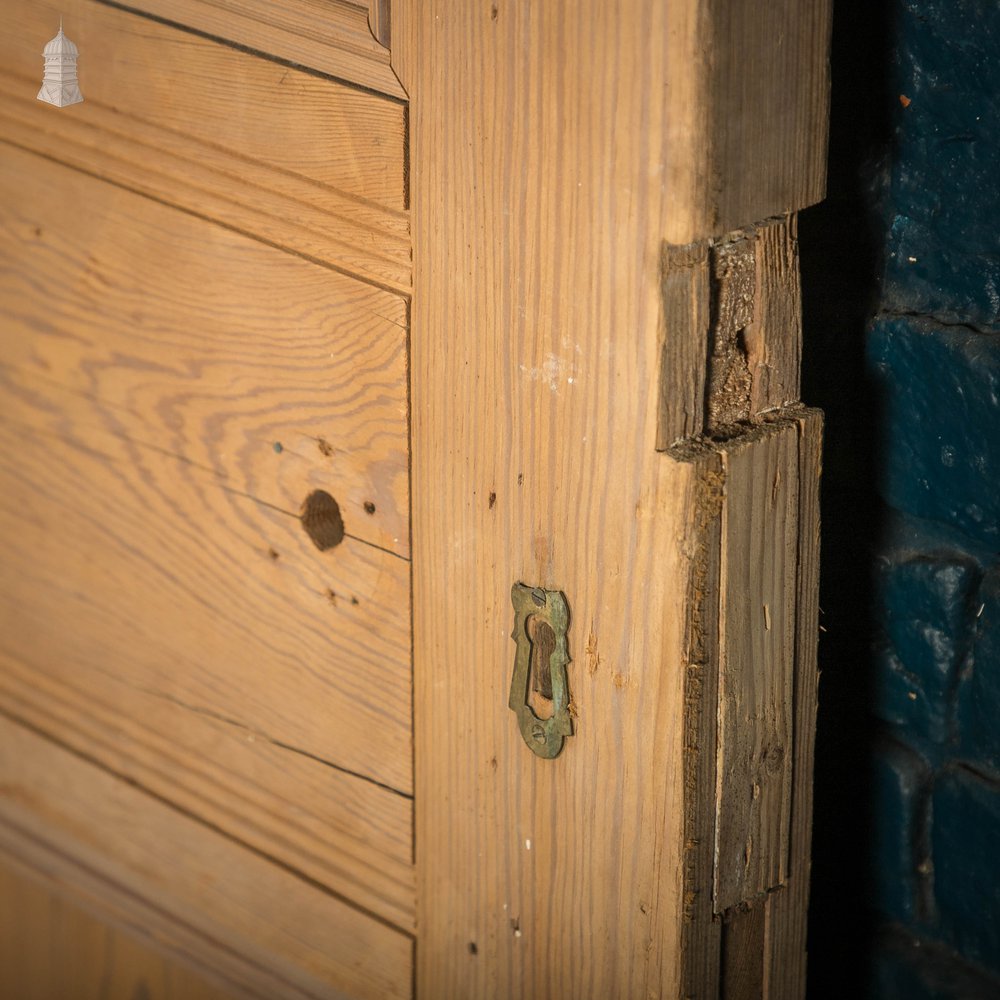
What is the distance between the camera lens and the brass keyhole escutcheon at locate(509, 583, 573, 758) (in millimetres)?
1009

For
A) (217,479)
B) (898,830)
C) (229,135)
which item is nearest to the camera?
(229,135)

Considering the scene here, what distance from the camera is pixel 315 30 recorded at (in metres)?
1.04

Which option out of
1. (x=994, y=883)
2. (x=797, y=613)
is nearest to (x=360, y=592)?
(x=797, y=613)

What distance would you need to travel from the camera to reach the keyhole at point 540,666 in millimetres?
1023

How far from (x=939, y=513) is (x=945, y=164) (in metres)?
0.30

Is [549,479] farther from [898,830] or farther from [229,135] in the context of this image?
[898,830]

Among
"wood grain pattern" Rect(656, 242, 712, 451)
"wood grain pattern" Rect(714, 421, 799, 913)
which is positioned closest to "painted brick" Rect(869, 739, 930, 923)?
"wood grain pattern" Rect(714, 421, 799, 913)

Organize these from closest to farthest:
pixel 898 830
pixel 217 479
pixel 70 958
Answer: pixel 217 479 < pixel 898 830 < pixel 70 958

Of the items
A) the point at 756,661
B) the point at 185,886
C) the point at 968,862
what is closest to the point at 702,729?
the point at 756,661

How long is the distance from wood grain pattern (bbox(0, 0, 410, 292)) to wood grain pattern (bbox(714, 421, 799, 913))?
30 centimetres

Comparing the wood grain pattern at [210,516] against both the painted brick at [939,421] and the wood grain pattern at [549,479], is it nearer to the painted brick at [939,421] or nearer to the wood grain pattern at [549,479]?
the wood grain pattern at [549,479]

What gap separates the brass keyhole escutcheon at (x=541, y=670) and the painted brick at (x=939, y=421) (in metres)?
0.43

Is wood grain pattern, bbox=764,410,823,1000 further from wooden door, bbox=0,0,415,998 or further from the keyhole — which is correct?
wooden door, bbox=0,0,415,998

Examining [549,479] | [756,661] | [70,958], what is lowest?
[70,958]
